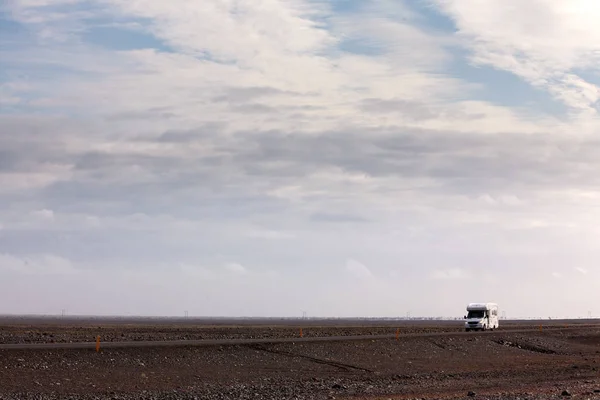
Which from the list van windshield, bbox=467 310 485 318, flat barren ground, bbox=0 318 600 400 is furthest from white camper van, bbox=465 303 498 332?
flat barren ground, bbox=0 318 600 400

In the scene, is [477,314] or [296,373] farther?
[477,314]

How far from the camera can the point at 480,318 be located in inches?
3757

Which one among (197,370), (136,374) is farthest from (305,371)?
(136,374)

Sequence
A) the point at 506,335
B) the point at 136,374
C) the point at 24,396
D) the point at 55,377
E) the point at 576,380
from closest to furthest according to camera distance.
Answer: the point at 24,396 < the point at 55,377 < the point at 136,374 < the point at 576,380 < the point at 506,335

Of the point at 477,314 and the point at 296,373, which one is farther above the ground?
the point at 477,314

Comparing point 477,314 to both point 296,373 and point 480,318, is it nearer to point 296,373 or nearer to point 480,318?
point 480,318

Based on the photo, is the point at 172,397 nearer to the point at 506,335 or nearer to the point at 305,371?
the point at 305,371

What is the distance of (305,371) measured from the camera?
4659 centimetres

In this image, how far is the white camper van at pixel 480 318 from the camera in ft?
311

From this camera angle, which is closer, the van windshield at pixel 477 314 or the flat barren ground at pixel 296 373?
the flat barren ground at pixel 296 373

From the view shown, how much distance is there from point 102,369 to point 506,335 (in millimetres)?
44089

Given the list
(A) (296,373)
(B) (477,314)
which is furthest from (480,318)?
(A) (296,373)

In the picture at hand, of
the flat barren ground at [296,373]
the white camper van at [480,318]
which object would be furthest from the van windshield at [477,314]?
the flat barren ground at [296,373]

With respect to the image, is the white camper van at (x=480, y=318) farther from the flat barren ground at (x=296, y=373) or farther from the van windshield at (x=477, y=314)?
the flat barren ground at (x=296, y=373)
